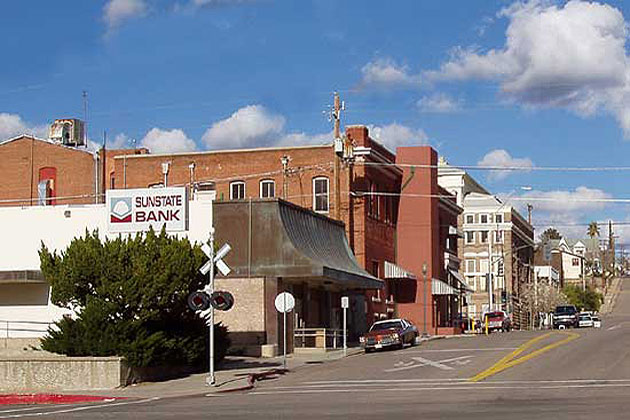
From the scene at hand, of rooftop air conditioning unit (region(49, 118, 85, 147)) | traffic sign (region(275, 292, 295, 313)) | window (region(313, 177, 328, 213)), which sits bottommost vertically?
→ traffic sign (region(275, 292, 295, 313))

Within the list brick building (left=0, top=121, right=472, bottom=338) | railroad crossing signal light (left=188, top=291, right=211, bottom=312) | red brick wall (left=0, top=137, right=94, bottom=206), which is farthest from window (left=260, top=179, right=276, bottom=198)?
railroad crossing signal light (left=188, top=291, right=211, bottom=312)

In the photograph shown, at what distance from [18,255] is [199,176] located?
687 inches

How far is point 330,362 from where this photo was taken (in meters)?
38.5

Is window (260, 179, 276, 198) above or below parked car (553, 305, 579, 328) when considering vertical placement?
above

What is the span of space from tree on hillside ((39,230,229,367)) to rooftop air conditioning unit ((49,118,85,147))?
130 ft

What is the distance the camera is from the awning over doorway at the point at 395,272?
62500mm

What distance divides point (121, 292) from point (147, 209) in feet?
35.8

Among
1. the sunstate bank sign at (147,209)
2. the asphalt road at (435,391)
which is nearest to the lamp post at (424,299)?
the asphalt road at (435,391)

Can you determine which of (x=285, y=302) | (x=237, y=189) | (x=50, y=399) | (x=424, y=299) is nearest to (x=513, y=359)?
(x=285, y=302)

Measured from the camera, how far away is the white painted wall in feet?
145

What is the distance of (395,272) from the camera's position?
63469 millimetres

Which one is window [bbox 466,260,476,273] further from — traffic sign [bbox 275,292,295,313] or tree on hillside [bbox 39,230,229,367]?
tree on hillside [bbox 39,230,229,367]

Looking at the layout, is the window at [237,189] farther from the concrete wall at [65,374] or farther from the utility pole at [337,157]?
the concrete wall at [65,374]

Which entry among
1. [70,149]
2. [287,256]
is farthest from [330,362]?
[70,149]
